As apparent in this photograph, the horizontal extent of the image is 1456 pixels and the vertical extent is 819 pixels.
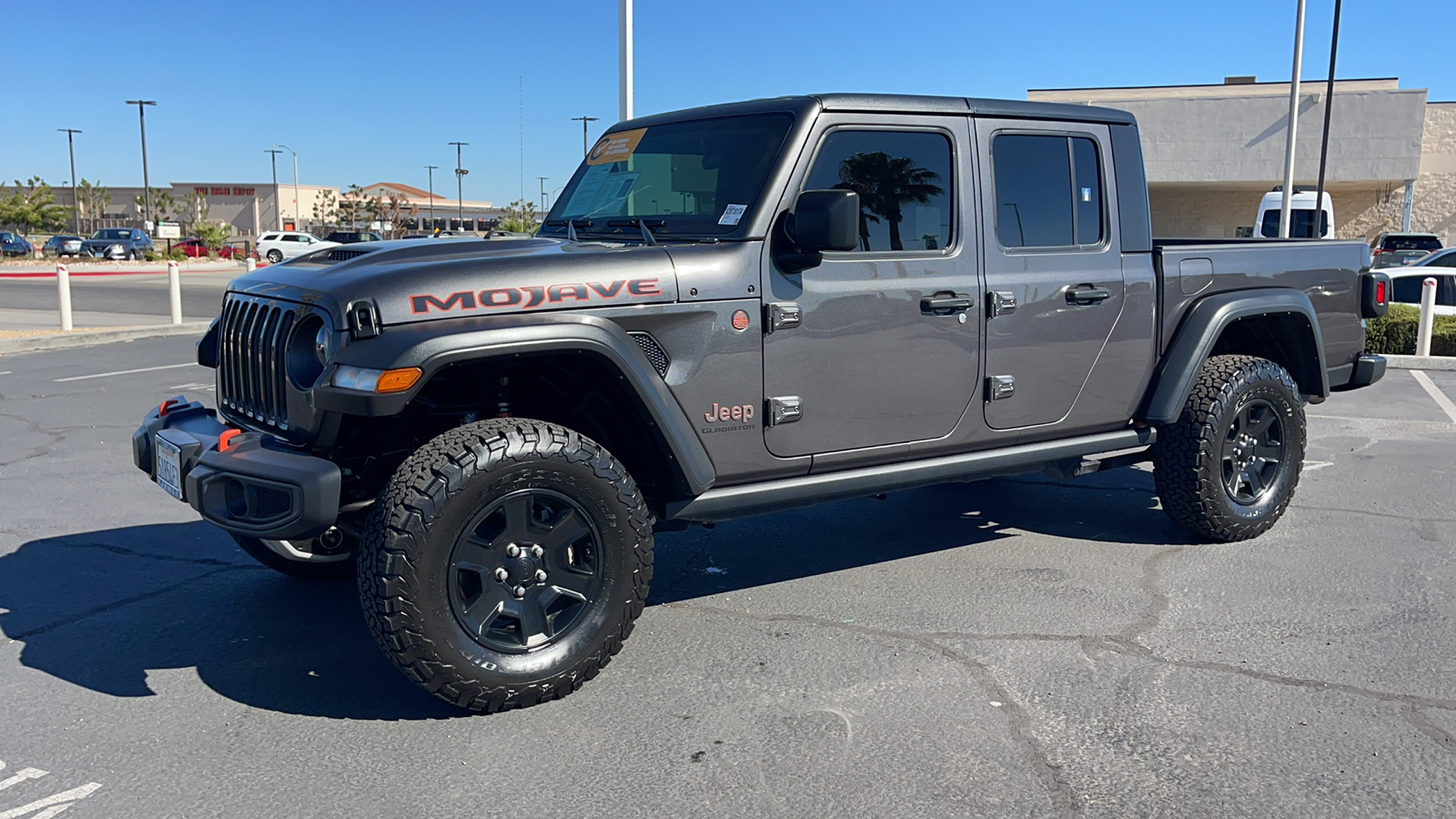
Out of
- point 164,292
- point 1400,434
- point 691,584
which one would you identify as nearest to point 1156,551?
point 691,584

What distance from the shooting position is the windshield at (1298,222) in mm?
27156

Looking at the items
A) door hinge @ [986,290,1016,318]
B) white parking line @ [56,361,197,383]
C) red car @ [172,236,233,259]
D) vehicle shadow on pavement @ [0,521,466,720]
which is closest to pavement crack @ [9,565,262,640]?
vehicle shadow on pavement @ [0,521,466,720]

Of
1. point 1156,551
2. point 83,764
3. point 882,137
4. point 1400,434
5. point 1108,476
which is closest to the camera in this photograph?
point 83,764

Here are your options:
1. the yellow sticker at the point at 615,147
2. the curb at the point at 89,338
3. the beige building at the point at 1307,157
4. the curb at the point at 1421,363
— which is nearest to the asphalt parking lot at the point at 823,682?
the yellow sticker at the point at 615,147

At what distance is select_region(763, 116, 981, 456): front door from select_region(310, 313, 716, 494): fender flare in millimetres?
503

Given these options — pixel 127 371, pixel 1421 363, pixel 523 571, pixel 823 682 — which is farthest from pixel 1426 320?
pixel 127 371

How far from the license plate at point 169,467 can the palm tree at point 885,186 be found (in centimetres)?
251

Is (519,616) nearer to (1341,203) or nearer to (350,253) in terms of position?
(350,253)

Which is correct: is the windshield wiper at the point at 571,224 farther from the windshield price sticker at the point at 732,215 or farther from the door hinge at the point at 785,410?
the door hinge at the point at 785,410

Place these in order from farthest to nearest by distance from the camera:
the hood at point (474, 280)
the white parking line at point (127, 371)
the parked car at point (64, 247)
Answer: the parked car at point (64, 247)
the white parking line at point (127, 371)
the hood at point (474, 280)

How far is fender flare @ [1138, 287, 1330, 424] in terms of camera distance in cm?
512

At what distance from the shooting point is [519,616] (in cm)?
364

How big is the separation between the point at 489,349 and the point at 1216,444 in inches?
139

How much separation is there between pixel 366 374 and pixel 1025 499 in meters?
4.29
